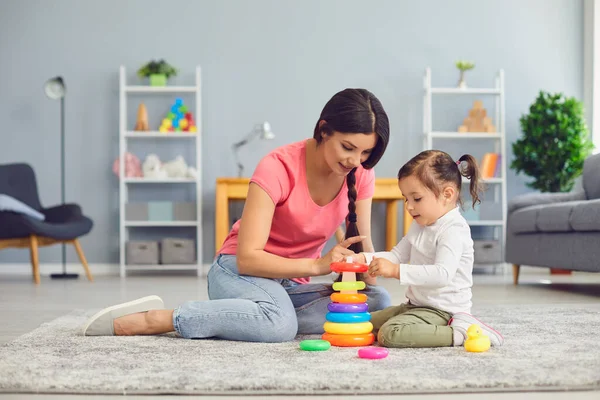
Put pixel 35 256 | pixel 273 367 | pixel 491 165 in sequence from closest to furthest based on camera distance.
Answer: pixel 273 367, pixel 35 256, pixel 491 165

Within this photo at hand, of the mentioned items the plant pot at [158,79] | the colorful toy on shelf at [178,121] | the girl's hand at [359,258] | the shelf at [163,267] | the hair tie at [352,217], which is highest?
the plant pot at [158,79]

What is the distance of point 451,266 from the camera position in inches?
79.7

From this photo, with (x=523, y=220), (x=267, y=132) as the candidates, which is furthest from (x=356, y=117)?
(x=267, y=132)

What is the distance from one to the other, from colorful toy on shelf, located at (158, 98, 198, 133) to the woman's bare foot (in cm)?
358

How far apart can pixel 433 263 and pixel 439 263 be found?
0.30 ft

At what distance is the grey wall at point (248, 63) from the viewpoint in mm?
5891

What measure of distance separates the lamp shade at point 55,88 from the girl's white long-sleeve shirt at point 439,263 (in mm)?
4028

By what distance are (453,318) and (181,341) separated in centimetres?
76

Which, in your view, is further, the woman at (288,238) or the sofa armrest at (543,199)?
the sofa armrest at (543,199)

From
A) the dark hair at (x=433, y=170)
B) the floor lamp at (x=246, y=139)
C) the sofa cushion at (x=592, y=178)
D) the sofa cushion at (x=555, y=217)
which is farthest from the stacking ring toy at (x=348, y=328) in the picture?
the floor lamp at (x=246, y=139)

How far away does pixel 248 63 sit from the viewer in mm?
5969

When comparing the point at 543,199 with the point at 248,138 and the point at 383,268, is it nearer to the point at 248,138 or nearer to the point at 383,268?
the point at 248,138

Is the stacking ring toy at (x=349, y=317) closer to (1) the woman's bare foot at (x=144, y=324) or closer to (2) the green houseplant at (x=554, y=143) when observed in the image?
(1) the woman's bare foot at (x=144, y=324)

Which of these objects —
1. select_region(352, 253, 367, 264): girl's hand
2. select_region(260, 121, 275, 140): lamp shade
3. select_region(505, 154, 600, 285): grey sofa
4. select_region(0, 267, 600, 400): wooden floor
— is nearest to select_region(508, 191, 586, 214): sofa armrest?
select_region(505, 154, 600, 285): grey sofa
